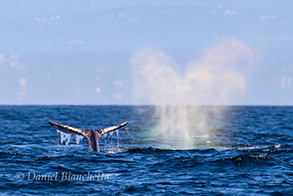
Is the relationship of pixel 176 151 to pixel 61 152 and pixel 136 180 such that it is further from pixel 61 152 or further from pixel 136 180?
pixel 136 180

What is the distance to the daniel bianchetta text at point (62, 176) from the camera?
1548cm

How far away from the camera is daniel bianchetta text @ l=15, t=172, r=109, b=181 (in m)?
15.5

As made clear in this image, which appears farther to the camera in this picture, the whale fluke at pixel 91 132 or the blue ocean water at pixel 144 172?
the whale fluke at pixel 91 132

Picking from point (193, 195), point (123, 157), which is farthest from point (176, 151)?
point (193, 195)

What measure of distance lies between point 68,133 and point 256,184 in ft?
27.5

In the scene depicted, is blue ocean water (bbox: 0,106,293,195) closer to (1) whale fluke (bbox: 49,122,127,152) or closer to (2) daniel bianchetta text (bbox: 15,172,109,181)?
(2) daniel bianchetta text (bbox: 15,172,109,181)

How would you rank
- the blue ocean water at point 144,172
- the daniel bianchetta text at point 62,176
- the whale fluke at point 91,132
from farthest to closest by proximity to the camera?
the whale fluke at point 91,132, the daniel bianchetta text at point 62,176, the blue ocean water at point 144,172

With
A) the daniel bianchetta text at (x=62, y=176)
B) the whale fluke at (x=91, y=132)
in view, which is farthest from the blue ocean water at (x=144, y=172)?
the whale fluke at (x=91, y=132)

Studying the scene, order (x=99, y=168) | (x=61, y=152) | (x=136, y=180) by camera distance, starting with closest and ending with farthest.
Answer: (x=136, y=180) → (x=99, y=168) → (x=61, y=152)

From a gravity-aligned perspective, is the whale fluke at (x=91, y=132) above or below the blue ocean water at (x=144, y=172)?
above

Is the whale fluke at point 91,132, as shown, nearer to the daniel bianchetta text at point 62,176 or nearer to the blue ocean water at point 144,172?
the blue ocean water at point 144,172

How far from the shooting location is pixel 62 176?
1587 centimetres

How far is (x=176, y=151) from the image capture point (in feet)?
75.4

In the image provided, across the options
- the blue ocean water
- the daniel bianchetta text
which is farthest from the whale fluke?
the daniel bianchetta text
